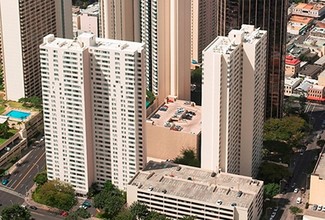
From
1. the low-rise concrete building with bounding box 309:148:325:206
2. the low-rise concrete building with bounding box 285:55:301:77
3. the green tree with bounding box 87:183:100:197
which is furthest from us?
the low-rise concrete building with bounding box 285:55:301:77

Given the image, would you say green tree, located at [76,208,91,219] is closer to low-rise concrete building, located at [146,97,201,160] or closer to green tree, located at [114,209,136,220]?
green tree, located at [114,209,136,220]

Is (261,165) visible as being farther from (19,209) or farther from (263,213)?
(19,209)

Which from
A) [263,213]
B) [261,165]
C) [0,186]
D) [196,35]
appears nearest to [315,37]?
[196,35]

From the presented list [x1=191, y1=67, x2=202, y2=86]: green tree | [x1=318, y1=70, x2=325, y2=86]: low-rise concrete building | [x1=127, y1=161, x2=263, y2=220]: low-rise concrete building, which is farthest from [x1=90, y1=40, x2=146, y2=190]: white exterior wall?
[x1=318, y1=70, x2=325, y2=86]: low-rise concrete building

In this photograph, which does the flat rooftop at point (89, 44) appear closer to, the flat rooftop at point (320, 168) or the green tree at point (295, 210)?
the flat rooftop at point (320, 168)

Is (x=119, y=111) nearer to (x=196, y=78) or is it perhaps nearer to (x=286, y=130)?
(x=286, y=130)

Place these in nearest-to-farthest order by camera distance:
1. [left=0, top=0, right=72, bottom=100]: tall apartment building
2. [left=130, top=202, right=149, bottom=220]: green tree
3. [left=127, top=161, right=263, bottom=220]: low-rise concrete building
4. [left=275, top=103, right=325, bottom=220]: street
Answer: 1. [left=127, top=161, right=263, bottom=220]: low-rise concrete building
2. [left=130, top=202, right=149, bottom=220]: green tree
3. [left=275, top=103, right=325, bottom=220]: street
4. [left=0, top=0, right=72, bottom=100]: tall apartment building

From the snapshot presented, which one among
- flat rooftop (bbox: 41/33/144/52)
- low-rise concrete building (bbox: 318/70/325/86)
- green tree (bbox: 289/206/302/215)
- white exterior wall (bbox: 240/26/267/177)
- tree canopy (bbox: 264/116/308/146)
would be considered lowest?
green tree (bbox: 289/206/302/215)
